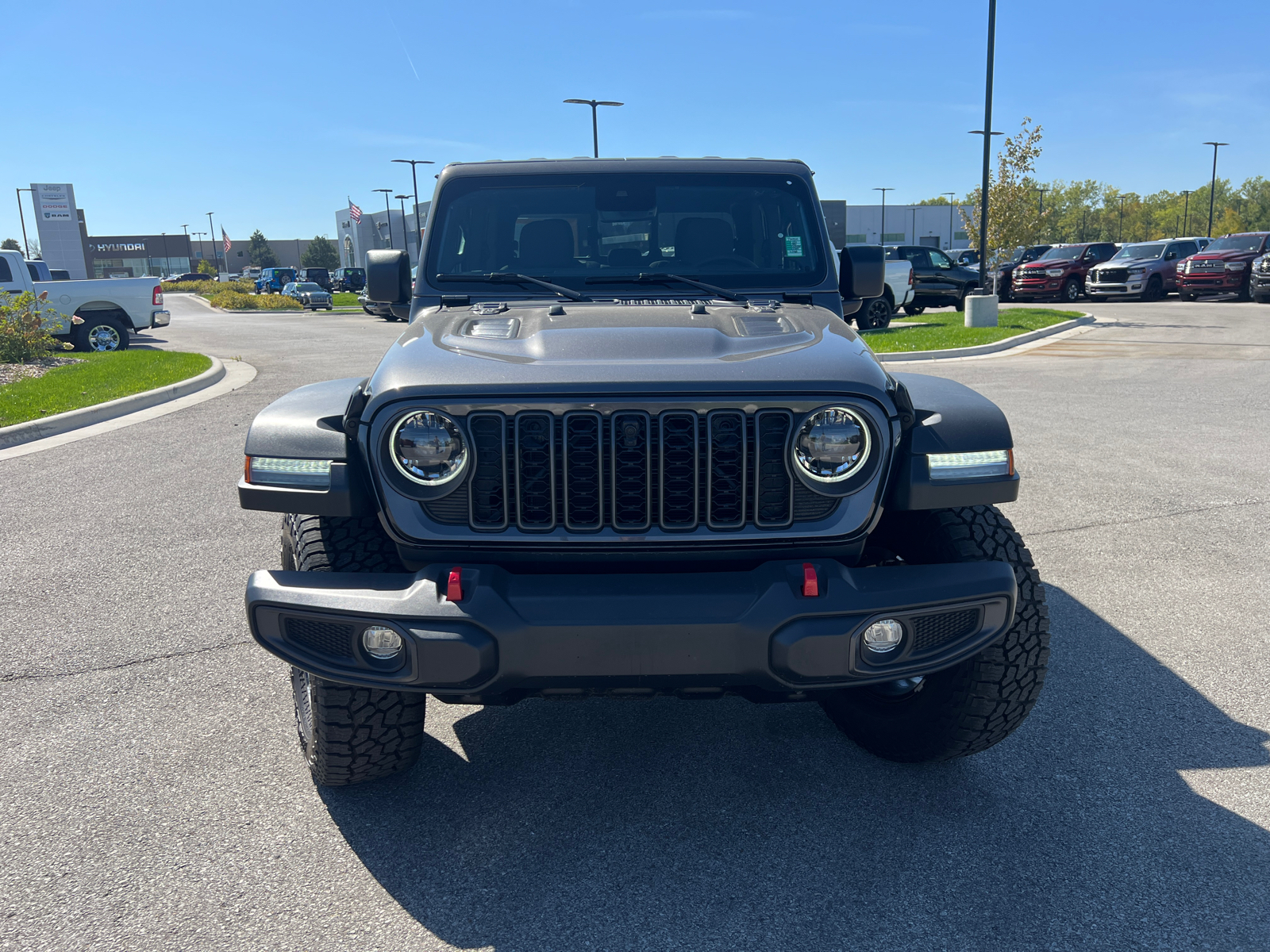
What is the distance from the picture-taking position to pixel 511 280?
384 cm

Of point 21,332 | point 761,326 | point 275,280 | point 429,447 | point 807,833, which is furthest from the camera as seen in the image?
point 275,280

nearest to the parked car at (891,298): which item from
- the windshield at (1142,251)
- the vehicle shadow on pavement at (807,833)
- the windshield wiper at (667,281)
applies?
the windshield at (1142,251)

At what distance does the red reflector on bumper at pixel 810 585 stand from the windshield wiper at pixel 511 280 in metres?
1.61

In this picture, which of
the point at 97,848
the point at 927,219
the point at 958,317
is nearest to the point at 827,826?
the point at 97,848

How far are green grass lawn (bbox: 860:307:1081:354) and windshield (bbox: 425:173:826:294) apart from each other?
1032 centimetres

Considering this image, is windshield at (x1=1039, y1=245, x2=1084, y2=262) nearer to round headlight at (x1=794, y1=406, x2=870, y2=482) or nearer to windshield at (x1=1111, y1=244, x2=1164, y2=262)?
windshield at (x1=1111, y1=244, x2=1164, y2=262)

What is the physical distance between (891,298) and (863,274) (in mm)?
17434

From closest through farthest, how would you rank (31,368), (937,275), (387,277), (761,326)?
(761,326) → (387,277) → (31,368) → (937,275)

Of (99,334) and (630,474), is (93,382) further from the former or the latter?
(630,474)

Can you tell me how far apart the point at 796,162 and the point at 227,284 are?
6827 centimetres

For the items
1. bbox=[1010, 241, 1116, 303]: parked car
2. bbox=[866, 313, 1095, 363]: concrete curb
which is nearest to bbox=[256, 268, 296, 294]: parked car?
bbox=[1010, 241, 1116, 303]: parked car

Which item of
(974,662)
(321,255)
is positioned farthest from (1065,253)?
(321,255)

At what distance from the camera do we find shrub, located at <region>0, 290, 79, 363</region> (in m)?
15.0

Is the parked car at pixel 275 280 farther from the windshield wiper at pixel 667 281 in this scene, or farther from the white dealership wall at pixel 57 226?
the windshield wiper at pixel 667 281
